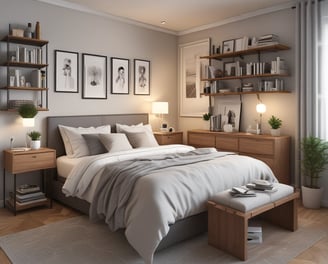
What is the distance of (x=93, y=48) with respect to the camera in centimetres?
493

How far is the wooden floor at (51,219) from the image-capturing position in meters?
2.87

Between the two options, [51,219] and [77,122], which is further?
[77,122]

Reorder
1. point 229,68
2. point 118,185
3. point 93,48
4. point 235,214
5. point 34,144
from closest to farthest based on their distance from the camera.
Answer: point 235,214 < point 118,185 < point 34,144 < point 93,48 < point 229,68

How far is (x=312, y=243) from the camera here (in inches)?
117

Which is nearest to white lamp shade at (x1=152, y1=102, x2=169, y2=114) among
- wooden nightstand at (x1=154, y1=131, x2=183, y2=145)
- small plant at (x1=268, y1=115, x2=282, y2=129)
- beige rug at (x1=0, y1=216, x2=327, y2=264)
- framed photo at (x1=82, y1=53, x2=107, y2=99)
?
wooden nightstand at (x1=154, y1=131, x2=183, y2=145)

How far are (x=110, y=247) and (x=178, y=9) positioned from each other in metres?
3.63

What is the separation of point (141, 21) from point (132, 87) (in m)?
1.16

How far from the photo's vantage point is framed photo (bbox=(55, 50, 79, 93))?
453 centimetres

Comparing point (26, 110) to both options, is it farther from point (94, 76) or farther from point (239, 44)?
point (239, 44)

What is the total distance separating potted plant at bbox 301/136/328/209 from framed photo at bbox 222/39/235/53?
200 cm

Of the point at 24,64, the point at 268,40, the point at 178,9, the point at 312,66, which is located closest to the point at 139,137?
the point at 24,64

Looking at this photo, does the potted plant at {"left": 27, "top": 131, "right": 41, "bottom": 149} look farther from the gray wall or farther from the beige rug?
the beige rug

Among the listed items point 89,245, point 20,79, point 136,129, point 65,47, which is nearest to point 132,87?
point 136,129

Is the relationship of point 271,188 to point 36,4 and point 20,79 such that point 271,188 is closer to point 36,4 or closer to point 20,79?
point 20,79
